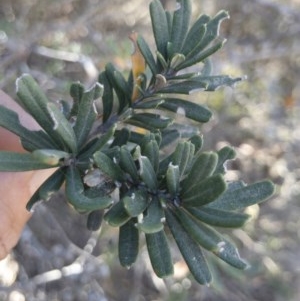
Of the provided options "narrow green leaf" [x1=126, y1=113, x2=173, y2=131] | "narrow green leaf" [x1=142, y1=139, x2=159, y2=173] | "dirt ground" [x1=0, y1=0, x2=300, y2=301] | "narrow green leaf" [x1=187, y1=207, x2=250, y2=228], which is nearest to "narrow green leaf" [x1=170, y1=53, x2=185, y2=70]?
"narrow green leaf" [x1=126, y1=113, x2=173, y2=131]

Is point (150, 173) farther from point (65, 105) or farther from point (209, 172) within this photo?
point (65, 105)

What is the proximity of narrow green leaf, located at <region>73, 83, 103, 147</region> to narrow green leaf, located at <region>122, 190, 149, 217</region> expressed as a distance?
14cm

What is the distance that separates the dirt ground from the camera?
2648 mm

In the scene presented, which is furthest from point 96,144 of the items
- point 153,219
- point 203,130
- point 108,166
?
point 203,130

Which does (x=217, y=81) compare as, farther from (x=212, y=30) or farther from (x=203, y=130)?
(x=203, y=130)

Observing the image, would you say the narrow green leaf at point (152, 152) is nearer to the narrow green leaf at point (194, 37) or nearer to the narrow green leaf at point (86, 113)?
the narrow green leaf at point (86, 113)

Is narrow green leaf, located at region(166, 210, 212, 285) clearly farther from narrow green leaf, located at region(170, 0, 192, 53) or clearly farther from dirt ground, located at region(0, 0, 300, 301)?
dirt ground, located at region(0, 0, 300, 301)

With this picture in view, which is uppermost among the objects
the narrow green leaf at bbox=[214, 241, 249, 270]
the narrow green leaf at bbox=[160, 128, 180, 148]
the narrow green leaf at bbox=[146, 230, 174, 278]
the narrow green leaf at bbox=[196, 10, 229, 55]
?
the narrow green leaf at bbox=[196, 10, 229, 55]

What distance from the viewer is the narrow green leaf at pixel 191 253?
84 cm

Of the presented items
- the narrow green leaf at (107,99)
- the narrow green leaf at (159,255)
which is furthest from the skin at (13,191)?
the narrow green leaf at (159,255)

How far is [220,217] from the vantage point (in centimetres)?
79

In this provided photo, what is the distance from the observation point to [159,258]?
83 cm

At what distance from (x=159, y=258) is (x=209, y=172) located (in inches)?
6.3

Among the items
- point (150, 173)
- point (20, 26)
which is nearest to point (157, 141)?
point (150, 173)
